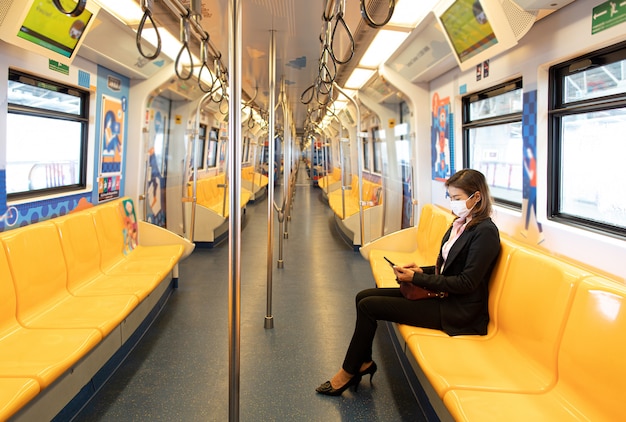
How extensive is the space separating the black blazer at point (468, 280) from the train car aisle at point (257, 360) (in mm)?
592

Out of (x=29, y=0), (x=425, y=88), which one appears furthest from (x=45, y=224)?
(x=425, y=88)

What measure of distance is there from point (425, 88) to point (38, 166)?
165 inches

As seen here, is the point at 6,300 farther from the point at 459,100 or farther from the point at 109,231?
the point at 459,100

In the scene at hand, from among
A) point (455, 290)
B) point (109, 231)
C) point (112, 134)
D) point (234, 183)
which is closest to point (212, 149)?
point (112, 134)

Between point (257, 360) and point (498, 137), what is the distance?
2800 mm

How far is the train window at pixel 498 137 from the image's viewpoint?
11.5ft

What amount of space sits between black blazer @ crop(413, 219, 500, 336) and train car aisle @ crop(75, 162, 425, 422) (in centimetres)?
59

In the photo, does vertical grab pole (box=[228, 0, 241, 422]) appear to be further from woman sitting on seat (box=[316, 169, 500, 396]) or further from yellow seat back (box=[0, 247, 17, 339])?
yellow seat back (box=[0, 247, 17, 339])

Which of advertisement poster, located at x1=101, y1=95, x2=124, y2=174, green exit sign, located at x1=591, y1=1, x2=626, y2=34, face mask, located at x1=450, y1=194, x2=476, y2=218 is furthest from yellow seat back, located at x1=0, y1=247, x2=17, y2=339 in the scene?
green exit sign, located at x1=591, y1=1, x2=626, y2=34

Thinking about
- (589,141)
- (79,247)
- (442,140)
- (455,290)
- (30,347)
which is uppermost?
(442,140)

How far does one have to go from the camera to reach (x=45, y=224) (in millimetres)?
3084

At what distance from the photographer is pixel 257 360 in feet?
10.4

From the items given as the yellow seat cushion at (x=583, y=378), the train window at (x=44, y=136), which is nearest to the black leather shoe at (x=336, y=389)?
the yellow seat cushion at (x=583, y=378)

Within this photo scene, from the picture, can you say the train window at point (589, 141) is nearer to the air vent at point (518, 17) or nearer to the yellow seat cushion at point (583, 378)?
the air vent at point (518, 17)
